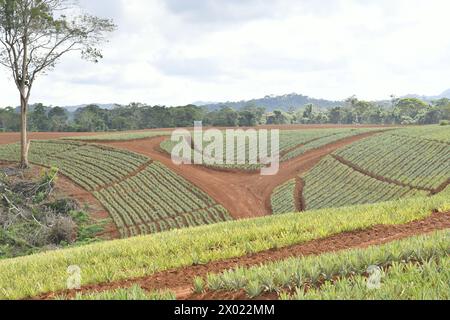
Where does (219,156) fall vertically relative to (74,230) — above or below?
above

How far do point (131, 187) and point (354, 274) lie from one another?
29027mm

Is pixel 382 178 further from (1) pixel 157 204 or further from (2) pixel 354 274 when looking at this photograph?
(2) pixel 354 274

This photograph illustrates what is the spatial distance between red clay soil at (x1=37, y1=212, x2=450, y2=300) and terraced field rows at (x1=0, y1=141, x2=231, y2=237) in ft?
59.5

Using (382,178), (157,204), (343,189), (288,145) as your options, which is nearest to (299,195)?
(343,189)

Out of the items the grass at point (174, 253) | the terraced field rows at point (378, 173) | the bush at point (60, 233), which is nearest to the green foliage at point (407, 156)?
the terraced field rows at point (378, 173)

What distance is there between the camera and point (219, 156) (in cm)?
4456

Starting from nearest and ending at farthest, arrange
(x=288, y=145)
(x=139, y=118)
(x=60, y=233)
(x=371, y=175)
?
1. (x=60, y=233)
2. (x=371, y=175)
3. (x=288, y=145)
4. (x=139, y=118)

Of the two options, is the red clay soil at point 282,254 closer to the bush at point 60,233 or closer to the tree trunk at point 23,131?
the bush at point 60,233

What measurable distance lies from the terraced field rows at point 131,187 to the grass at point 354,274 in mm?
20318

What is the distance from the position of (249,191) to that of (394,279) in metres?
30.7

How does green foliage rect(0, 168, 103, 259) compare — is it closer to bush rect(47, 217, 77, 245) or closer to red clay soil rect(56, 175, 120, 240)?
bush rect(47, 217, 77, 245)

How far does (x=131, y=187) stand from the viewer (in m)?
32.8
